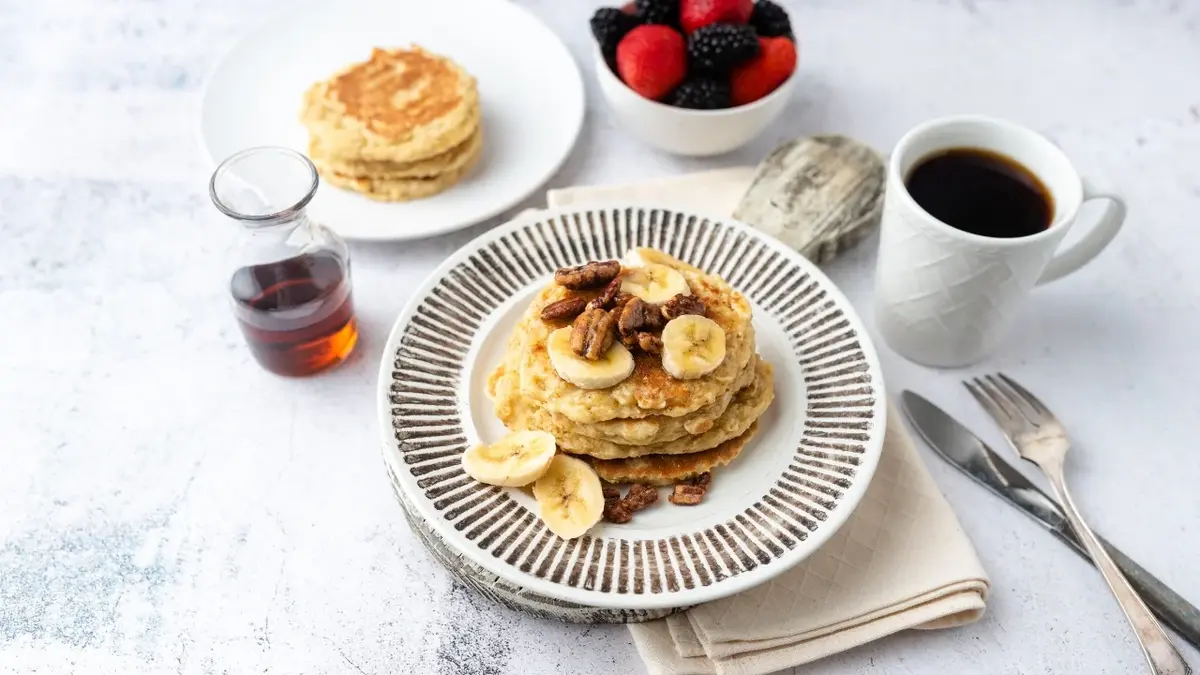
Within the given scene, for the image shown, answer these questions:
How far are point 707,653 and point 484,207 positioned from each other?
44.4 inches

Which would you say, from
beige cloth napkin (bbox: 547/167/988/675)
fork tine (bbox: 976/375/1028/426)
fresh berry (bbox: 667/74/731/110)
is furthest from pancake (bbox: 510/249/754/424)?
fresh berry (bbox: 667/74/731/110)

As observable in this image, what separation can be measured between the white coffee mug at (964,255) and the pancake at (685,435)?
0.40 metres

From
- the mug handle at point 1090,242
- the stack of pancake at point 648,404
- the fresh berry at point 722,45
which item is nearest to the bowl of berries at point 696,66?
the fresh berry at point 722,45

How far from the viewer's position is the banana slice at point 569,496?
1.72 meters

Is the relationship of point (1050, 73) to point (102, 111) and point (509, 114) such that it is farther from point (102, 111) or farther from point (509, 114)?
point (102, 111)

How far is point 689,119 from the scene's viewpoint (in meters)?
2.38

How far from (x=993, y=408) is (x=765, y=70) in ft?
2.93

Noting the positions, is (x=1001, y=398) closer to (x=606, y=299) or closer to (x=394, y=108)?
(x=606, y=299)

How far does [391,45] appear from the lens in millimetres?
2750

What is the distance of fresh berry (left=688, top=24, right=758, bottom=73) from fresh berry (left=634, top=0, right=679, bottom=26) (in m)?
0.11

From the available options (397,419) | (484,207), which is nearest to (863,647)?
(397,419)

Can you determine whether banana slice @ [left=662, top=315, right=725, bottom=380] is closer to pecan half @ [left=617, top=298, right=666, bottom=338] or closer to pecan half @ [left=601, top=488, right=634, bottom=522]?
pecan half @ [left=617, top=298, right=666, bottom=338]

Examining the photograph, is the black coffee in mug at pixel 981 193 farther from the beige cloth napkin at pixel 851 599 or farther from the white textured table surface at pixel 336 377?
the beige cloth napkin at pixel 851 599

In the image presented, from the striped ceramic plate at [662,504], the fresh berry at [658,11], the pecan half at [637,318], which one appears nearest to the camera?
the striped ceramic plate at [662,504]
